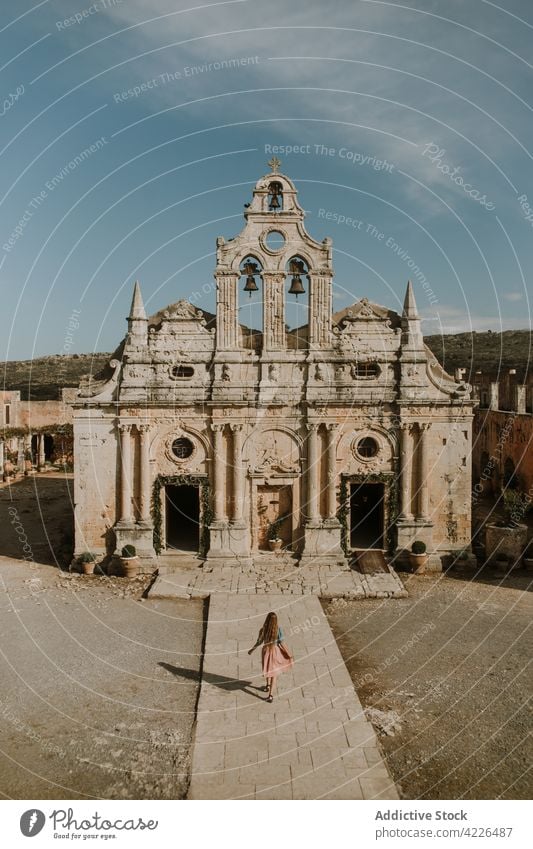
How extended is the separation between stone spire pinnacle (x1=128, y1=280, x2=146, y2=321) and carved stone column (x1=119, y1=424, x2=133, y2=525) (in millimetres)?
3960

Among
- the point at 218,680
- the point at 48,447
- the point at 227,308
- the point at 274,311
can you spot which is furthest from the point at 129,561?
the point at 48,447

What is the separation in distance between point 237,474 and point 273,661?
1034cm

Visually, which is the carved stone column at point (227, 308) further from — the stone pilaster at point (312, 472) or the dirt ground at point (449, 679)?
the dirt ground at point (449, 679)

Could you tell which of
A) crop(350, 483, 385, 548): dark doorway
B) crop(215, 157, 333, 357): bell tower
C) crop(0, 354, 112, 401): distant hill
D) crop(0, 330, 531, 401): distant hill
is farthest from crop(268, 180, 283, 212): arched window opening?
crop(0, 354, 112, 401): distant hill

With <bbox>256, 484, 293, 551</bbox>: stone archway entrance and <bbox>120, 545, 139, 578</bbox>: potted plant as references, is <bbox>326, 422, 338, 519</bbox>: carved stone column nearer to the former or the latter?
<bbox>256, 484, 293, 551</bbox>: stone archway entrance

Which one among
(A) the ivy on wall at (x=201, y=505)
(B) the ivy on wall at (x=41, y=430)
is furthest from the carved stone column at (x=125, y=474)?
(B) the ivy on wall at (x=41, y=430)

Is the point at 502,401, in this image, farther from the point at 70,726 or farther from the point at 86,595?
the point at 70,726

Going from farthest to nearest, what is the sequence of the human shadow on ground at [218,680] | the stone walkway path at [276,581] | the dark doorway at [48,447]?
1. the dark doorway at [48,447]
2. the stone walkway path at [276,581]
3. the human shadow on ground at [218,680]

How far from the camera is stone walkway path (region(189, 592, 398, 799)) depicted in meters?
10.8

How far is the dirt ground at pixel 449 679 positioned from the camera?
1148 centimetres

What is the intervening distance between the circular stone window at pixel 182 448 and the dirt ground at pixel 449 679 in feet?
25.6

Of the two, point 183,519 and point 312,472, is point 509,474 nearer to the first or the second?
point 312,472

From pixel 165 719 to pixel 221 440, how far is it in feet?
37.7
